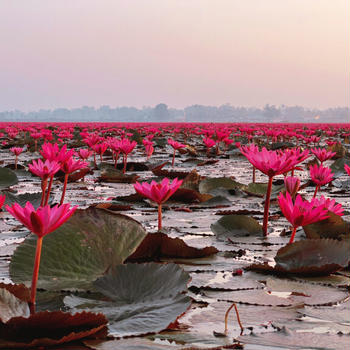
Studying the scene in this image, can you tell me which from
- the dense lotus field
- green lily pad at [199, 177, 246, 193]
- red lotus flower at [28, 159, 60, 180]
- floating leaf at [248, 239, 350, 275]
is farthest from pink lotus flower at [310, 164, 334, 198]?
red lotus flower at [28, 159, 60, 180]

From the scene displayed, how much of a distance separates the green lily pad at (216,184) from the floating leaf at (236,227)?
1.29 metres

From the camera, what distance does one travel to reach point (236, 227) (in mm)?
2258

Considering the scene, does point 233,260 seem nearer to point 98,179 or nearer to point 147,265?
point 147,265

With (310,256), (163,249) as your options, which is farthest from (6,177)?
(310,256)

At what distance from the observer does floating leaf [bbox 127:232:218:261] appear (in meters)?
1.77

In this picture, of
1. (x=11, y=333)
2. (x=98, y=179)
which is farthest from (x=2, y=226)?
(x=98, y=179)

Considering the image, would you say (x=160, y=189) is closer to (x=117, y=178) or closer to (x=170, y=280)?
(x=170, y=280)

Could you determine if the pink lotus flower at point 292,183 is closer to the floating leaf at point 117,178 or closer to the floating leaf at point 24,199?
the floating leaf at point 24,199

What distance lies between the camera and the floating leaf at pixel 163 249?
69.5 inches

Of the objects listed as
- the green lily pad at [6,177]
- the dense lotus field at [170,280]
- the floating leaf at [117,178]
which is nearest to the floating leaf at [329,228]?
the dense lotus field at [170,280]

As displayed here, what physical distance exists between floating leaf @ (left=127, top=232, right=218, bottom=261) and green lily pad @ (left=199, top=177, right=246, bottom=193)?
5.56 feet

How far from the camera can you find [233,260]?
185cm

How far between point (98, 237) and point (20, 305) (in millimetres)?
477

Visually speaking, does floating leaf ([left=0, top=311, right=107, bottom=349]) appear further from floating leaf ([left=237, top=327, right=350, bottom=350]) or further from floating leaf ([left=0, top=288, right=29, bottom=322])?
floating leaf ([left=237, top=327, right=350, bottom=350])
